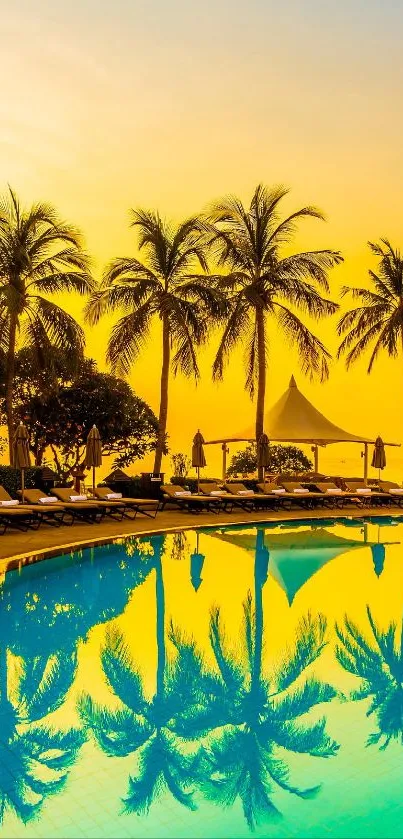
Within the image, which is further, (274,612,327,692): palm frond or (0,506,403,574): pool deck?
(0,506,403,574): pool deck

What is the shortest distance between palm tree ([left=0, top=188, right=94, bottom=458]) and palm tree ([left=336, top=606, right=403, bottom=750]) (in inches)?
569

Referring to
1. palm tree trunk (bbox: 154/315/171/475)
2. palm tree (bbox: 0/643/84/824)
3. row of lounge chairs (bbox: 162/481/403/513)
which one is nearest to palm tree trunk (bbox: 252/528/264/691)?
palm tree (bbox: 0/643/84/824)

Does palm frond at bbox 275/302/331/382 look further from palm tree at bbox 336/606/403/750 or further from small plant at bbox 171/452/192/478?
palm tree at bbox 336/606/403/750

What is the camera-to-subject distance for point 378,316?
2730 cm

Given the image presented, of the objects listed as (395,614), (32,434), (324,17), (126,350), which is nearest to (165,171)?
(126,350)

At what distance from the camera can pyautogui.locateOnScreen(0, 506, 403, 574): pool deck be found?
11.6 m

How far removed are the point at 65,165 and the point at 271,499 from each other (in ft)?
39.0

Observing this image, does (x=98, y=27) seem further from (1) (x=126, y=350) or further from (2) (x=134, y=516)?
(2) (x=134, y=516)

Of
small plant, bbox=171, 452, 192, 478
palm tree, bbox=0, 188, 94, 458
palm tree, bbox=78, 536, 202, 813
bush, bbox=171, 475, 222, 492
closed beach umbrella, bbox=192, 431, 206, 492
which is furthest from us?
small plant, bbox=171, 452, 192, 478

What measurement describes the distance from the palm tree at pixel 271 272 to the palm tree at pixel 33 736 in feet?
59.7

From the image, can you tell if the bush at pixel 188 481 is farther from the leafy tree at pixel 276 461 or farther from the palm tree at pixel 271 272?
the leafy tree at pixel 276 461

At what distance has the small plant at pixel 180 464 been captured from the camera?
2718cm

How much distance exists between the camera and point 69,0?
16.1m

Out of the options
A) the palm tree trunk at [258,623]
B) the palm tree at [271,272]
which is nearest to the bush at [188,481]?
the palm tree at [271,272]
